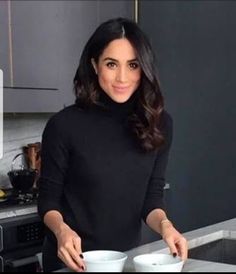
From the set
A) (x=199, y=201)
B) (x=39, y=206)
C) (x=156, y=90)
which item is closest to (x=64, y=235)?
(x=39, y=206)

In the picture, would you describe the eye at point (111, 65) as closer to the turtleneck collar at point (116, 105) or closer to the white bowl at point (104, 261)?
the turtleneck collar at point (116, 105)

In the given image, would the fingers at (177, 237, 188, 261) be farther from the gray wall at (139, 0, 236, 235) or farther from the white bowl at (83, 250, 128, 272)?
the gray wall at (139, 0, 236, 235)

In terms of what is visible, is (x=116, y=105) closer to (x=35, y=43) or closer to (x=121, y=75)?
(x=121, y=75)

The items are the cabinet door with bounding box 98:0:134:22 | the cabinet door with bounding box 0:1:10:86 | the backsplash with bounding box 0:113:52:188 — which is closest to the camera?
the cabinet door with bounding box 0:1:10:86

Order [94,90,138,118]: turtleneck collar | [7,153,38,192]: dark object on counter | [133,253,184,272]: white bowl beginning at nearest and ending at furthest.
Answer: [133,253,184,272]: white bowl, [94,90,138,118]: turtleneck collar, [7,153,38,192]: dark object on counter

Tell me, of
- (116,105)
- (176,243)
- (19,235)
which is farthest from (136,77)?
(19,235)

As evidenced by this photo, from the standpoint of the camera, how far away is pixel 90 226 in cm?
142

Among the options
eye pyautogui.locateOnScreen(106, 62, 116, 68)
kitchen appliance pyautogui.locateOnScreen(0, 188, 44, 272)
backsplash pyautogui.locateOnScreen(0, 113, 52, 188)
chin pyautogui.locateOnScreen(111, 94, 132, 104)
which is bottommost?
kitchen appliance pyautogui.locateOnScreen(0, 188, 44, 272)

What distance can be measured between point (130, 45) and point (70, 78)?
4.66 ft

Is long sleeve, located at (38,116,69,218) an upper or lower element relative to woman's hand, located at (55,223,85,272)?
upper

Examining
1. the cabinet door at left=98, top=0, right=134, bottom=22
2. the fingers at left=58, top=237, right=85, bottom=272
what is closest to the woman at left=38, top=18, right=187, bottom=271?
the fingers at left=58, top=237, right=85, bottom=272

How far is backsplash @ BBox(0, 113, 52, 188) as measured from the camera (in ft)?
9.13

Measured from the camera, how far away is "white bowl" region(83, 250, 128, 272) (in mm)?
896

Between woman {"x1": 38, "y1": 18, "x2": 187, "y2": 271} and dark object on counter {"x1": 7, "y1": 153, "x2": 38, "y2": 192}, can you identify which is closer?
woman {"x1": 38, "y1": 18, "x2": 187, "y2": 271}
